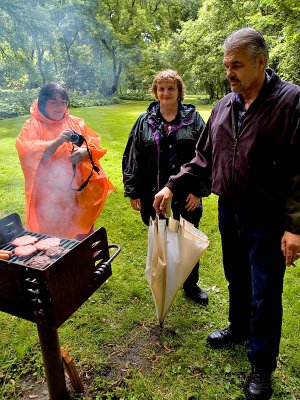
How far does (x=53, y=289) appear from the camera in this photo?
4.91ft

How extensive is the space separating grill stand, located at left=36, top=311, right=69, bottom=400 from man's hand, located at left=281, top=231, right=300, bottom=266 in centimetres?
130

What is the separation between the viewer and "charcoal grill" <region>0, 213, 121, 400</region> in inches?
58.9

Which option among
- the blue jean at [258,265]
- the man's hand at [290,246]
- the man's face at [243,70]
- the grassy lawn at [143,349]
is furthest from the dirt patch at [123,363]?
the man's face at [243,70]

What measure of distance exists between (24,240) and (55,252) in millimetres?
304

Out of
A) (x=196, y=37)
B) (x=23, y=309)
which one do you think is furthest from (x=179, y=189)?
Result: (x=196, y=37)

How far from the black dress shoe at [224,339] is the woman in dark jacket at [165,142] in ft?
3.08

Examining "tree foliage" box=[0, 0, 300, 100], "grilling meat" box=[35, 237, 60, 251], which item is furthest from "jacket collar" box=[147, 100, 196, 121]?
"tree foliage" box=[0, 0, 300, 100]

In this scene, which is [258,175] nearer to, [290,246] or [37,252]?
[290,246]

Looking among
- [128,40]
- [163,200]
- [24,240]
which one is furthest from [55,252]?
[128,40]

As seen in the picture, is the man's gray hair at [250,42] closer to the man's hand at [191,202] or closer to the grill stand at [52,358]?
the man's hand at [191,202]

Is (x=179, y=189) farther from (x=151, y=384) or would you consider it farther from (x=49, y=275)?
(x=151, y=384)

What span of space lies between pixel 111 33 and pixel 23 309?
25736 millimetres

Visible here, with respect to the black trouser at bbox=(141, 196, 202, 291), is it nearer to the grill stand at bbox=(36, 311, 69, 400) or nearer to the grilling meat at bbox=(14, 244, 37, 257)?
the grilling meat at bbox=(14, 244, 37, 257)

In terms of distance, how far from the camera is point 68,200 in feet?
9.65
